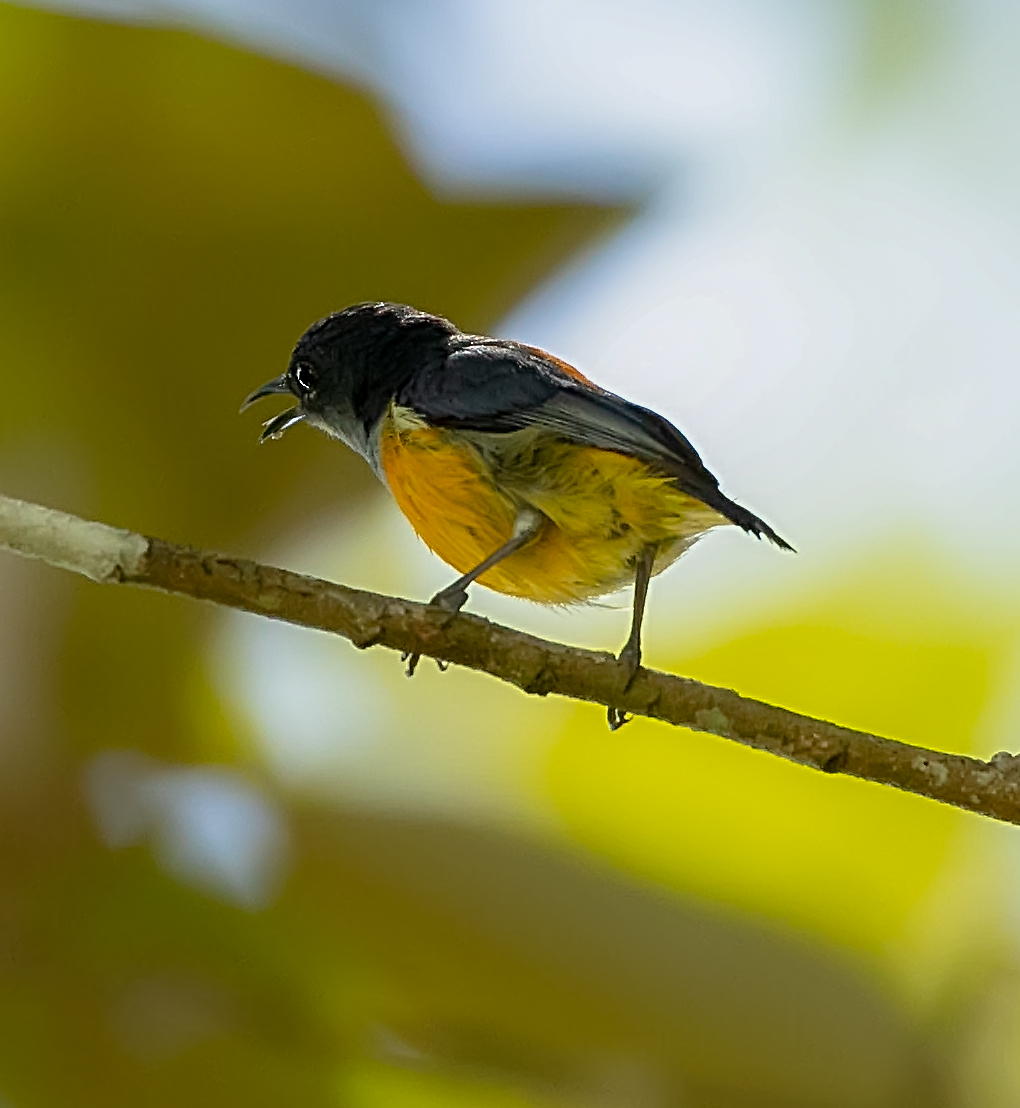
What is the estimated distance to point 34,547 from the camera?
1.31 meters

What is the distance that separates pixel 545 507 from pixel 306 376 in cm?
56

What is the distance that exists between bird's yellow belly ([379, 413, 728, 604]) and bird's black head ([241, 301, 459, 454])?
0.15 m

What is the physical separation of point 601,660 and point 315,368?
0.90 m

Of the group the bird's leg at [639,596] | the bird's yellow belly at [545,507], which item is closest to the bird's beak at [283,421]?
the bird's yellow belly at [545,507]

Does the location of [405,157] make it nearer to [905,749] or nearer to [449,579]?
[449,579]

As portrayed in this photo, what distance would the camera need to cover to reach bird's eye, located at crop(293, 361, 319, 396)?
216 centimetres

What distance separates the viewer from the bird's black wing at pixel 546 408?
167 centimetres

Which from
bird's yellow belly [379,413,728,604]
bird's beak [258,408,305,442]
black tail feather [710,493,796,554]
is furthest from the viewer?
bird's beak [258,408,305,442]

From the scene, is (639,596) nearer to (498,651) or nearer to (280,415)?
(498,651)

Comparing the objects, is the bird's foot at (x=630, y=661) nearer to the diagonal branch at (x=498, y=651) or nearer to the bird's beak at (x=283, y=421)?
the diagonal branch at (x=498, y=651)

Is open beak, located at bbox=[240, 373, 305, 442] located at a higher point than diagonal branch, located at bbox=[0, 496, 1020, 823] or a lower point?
higher

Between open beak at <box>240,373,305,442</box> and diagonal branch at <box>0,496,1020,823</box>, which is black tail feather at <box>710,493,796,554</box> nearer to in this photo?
diagonal branch at <box>0,496,1020,823</box>

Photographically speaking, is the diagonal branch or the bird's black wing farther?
the bird's black wing

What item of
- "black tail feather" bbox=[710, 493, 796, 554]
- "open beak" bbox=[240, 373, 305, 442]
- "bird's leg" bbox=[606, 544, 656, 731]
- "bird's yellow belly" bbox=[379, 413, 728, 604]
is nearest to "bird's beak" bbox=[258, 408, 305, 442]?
"open beak" bbox=[240, 373, 305, 442]
